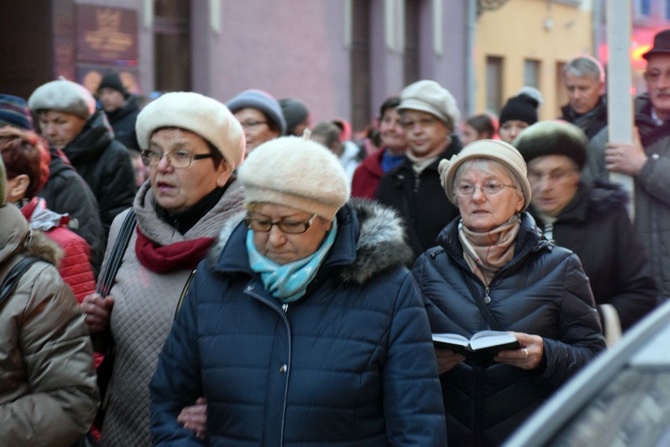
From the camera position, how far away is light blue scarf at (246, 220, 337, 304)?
340cm

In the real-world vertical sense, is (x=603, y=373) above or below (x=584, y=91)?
below

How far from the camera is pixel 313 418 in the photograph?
3336mm

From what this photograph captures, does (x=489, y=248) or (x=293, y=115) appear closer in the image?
(x=489, y=248)

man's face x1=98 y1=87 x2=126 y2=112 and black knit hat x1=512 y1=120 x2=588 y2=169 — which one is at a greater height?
man's face x1=98 y1=87 x2=126 y2=112

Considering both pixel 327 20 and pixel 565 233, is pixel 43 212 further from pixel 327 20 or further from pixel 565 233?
pixel 327 20

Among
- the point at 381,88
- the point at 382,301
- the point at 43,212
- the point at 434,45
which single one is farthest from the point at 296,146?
the point at 434,45

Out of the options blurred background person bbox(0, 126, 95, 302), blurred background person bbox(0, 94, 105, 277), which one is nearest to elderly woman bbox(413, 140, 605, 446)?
blurred background person bbox(0, 126, 95, 302)

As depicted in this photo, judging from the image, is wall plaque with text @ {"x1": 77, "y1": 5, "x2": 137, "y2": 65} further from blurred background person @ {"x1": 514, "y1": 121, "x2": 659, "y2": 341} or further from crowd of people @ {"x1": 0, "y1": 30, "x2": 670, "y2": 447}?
blurred background person @ {"x1": 514, "y1": 121, "x2": 659, "y2": 341}

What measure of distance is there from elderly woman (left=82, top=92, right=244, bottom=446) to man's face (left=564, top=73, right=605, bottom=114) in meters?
3.95

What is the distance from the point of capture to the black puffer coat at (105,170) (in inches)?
286

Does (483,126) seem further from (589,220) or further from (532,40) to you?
(532,40)

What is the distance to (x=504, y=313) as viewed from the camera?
4129 mm

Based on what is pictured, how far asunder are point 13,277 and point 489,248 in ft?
5.22

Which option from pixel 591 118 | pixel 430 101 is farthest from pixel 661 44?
pixel 591 118
